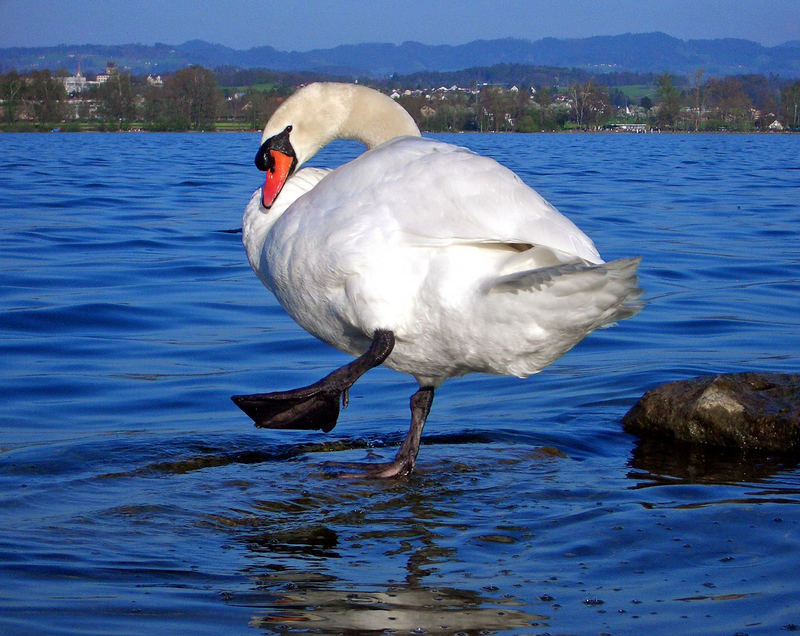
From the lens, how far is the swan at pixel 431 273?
159 inches

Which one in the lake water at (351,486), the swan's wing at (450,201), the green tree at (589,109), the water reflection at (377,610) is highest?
the green tree at (589,109)

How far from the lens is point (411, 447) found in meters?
5.20

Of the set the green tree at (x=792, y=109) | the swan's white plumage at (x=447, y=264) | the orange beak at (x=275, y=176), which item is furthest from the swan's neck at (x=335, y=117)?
the green tree at (x=792, y=109)

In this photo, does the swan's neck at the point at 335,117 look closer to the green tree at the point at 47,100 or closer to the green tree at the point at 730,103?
the green tree at the point at 47,100

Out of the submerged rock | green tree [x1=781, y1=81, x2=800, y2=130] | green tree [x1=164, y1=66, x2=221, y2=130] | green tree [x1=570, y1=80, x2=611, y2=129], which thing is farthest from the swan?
green tree [x1=781, y1=81, x2=800, y2=130]

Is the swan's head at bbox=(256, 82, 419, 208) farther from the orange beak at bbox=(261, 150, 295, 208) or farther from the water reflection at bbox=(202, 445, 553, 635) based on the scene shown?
the water reflection at bbox=(202, 445, 553, 635)

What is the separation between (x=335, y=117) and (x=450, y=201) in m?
1.45

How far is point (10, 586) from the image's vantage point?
11.4 ft

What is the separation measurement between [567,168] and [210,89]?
54.5m

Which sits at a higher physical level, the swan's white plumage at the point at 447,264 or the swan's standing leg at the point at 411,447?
the swan's white plumage at the point at 447,264

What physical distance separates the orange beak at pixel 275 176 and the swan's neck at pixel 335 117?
0.37ft

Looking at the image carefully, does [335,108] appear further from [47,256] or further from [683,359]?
[47,256]

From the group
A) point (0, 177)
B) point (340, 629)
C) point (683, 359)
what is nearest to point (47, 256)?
point (683, 359)

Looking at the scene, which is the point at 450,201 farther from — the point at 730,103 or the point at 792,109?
the point at 730,103
